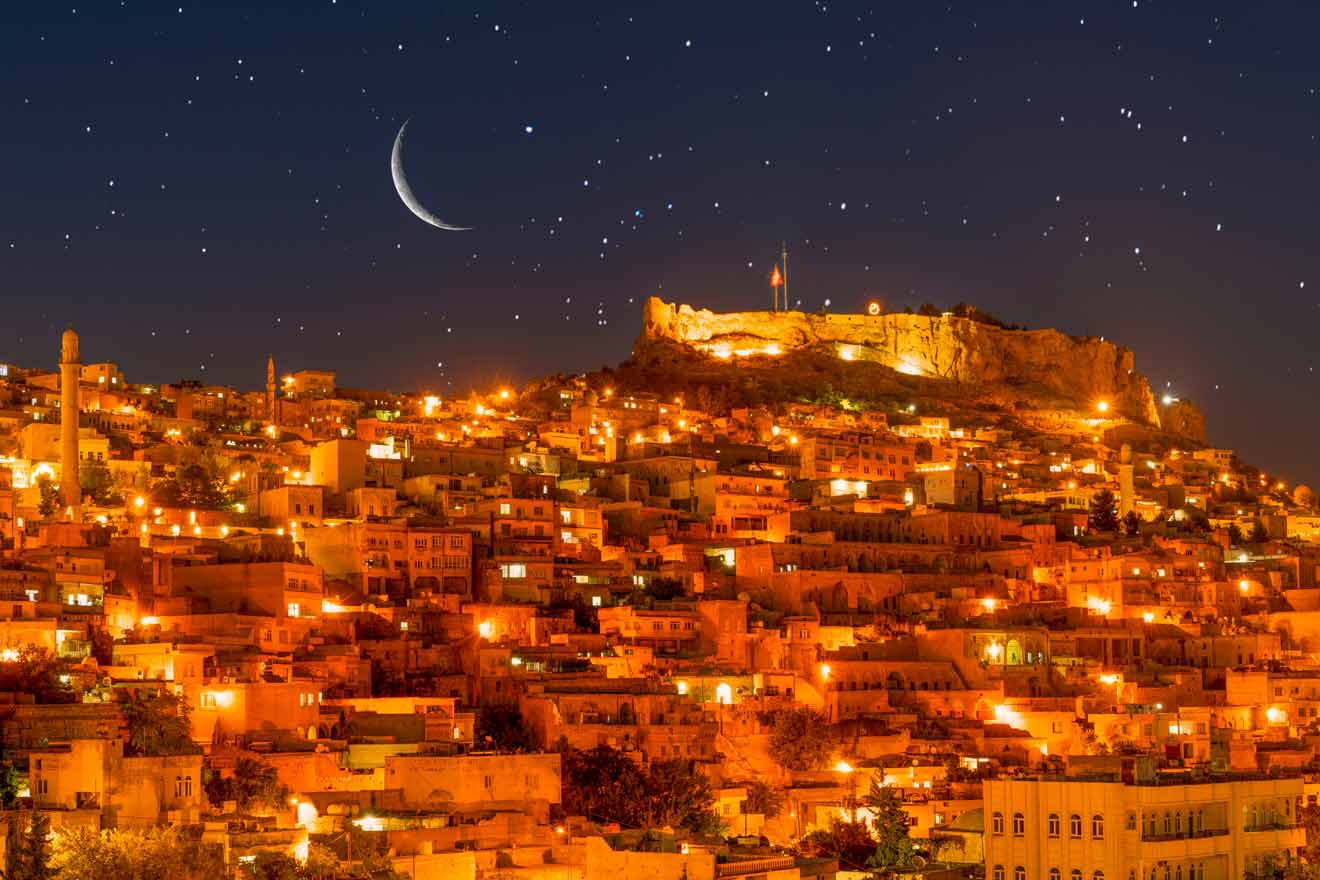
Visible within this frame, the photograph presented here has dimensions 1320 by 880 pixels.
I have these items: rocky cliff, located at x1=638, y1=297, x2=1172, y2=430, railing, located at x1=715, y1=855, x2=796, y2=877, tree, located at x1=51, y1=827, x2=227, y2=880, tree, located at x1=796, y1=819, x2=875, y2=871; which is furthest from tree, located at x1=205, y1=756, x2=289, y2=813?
rocky cliff, located at x1=638, y1=297, x2=1172, y2=430

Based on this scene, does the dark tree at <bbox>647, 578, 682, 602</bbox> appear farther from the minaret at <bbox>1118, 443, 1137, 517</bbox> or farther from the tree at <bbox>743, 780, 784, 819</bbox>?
the minaret at <bbox>1118, 443, 1137, 517</bbox>

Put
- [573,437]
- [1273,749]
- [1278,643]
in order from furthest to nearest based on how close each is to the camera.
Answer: [573,437] < [1278,643] < [1273,749]

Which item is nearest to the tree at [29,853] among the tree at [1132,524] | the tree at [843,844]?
the tree at [843,844]

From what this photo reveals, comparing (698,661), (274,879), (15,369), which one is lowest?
(274,879)

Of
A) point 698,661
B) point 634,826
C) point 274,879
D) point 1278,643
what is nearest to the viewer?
point 274,879

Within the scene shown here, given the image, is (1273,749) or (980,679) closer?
(1273,749)

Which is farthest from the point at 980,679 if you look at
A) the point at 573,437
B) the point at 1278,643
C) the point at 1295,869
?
the point at 573,437

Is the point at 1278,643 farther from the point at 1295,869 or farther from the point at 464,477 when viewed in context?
the point at 1295,869

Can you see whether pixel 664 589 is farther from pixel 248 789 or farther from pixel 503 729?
pixel 248 789
